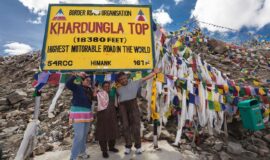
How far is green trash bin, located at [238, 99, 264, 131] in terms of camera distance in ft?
20.3

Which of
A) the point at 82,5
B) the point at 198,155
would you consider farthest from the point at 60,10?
the point at 198,155

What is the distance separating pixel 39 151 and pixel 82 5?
133 inches

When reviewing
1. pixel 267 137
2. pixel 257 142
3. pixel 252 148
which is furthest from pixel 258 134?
pixel 252 148

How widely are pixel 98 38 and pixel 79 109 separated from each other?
1443mm

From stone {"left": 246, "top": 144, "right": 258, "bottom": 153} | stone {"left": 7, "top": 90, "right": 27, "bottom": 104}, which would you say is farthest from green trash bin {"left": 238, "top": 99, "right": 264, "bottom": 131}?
stone {"left": 7, "top": 90, "right": 27, "bottom": 104}

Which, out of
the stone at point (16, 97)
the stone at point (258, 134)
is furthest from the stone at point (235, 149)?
the stone at point (16, 97)

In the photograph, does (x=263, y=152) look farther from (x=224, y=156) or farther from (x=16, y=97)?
(x=16, y=97)

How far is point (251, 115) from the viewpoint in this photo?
6.21 m

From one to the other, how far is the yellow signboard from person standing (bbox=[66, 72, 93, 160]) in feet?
1.00

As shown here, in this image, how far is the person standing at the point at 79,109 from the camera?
4.64 m

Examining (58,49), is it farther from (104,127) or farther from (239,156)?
(239,156)

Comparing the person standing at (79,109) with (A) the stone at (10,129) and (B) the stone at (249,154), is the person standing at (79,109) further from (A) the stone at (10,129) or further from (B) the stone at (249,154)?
(B) the stone at (249,154)

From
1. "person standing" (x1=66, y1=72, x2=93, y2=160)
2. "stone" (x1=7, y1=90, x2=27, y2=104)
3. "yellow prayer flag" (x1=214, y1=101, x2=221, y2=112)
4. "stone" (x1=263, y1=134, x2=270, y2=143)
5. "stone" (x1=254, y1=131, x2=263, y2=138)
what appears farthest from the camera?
"stone" (x1=7, y1=90, x2=27, y2=104)

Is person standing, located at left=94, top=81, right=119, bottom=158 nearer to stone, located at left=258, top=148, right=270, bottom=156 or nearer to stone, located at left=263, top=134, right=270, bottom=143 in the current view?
stone, located at left=258, top=148, right=270, bottom=156
